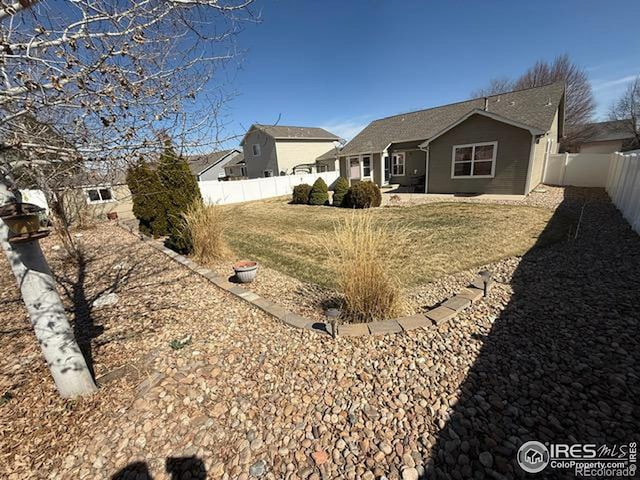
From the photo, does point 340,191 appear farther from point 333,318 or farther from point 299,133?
point 299,133

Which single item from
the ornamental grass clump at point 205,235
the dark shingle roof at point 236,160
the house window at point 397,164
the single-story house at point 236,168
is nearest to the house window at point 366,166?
the house window at point 397,164

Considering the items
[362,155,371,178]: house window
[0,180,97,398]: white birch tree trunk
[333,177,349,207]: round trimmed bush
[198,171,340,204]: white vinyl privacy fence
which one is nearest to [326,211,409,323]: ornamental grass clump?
[0,180,97,398]: white birch tree trunk

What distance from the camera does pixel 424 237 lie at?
6336 millimetres

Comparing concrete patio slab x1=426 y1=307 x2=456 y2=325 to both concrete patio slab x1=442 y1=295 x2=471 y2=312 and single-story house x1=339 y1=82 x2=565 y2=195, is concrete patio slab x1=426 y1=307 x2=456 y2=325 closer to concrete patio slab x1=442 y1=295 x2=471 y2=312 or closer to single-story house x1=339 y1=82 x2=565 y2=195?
concrete patio slab x1=442 y1=295 x2=471 y2=312

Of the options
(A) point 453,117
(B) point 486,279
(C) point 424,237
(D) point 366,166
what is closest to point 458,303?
(B) point 486,279

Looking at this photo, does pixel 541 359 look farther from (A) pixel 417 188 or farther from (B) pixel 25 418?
(A) pixel 417 188

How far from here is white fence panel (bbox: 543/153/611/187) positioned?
11.9 metres

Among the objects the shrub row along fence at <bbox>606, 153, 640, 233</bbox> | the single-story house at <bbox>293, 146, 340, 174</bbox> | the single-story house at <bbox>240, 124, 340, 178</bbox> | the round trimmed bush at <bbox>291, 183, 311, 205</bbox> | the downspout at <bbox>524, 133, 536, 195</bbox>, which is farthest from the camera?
the single-story house at <bbox>240, 124, 340, 178</bbox>

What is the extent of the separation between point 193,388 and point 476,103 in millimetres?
20092

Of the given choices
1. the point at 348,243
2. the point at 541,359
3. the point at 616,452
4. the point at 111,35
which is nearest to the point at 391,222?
the point at 348,243

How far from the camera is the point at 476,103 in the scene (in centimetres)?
1628

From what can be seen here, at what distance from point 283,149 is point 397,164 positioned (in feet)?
34.7

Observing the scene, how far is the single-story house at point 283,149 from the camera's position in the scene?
22.8 meters

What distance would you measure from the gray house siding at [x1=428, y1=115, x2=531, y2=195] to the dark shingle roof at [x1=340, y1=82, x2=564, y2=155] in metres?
0.64
